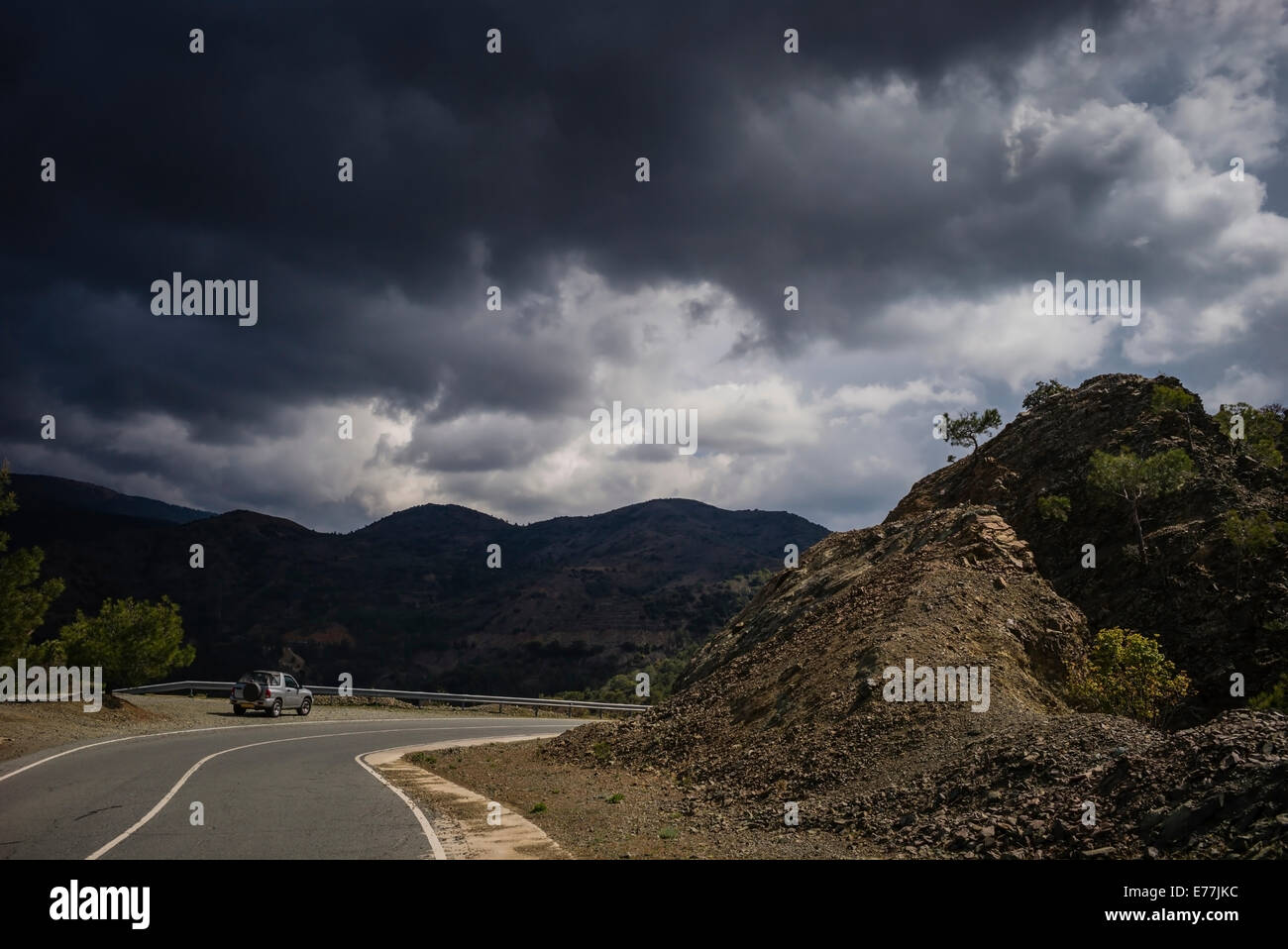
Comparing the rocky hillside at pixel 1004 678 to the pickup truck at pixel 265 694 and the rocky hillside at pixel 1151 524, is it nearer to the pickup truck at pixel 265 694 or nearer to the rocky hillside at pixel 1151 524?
the rocky hillside at pixel 1151 524

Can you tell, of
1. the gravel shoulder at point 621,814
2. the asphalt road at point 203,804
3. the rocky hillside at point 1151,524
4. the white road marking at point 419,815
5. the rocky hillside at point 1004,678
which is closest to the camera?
the rocky hillside at point 1004,678

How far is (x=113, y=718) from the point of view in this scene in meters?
29.3

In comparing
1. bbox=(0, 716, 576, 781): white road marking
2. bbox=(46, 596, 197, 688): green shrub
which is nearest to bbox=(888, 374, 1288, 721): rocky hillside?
bbox=(0, 716, 576, 781): white road marking

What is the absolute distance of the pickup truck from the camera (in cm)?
3603

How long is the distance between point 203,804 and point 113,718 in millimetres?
19581

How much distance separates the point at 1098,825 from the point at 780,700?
1030 cm

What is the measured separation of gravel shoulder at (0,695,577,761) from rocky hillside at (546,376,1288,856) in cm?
1488

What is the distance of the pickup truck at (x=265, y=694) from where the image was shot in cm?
3603

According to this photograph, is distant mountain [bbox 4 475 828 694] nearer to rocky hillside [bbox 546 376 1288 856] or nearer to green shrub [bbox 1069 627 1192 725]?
rocky hillside [bbox 546 376 1288 856]

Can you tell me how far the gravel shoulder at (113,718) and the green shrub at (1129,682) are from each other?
26.7m

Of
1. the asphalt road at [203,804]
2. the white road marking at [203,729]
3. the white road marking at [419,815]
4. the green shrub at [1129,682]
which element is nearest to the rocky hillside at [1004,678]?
the green shrub at [1129,682]

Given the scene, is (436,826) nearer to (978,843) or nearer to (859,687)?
(978,843)

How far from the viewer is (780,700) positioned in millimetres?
20203
